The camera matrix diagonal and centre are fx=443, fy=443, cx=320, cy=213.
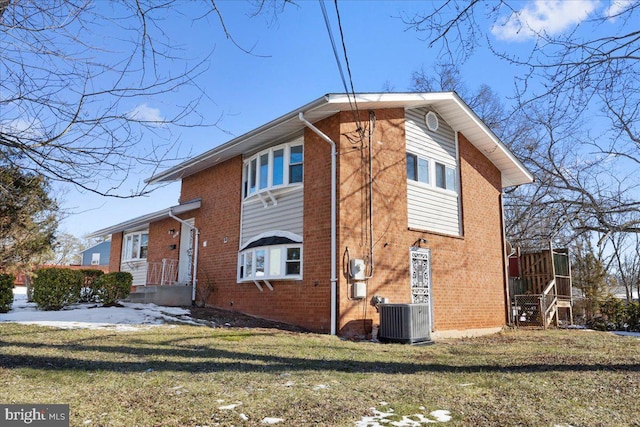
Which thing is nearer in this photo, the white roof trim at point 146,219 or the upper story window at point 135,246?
the white roof trim at point 146,219

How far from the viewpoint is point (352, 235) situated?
1059 centimetres

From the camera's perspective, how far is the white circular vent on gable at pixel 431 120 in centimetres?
1303

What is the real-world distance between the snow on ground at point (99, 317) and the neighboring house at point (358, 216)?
6.89ft

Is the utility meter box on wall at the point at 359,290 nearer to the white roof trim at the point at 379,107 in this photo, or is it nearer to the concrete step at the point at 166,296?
the white roof trim at the point at 379,107

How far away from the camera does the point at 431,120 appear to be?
43.2ft

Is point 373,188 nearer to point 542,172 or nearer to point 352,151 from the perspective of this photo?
point 352,151

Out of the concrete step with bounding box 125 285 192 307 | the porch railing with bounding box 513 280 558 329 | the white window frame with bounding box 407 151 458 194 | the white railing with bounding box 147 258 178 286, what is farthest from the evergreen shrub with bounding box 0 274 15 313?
the porch railing with bounding box 513 280 558 329

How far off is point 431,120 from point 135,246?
46.6ft

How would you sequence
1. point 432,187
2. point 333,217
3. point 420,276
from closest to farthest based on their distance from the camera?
point 333,217, point 420,276, point 432,187

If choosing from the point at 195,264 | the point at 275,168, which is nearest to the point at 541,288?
the point at 275,168

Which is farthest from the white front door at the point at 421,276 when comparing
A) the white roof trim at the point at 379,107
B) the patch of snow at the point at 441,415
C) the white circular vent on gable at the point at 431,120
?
the patch of snow at the point at 441,415

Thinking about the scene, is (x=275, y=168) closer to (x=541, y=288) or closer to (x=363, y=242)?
(x=363, y=242)

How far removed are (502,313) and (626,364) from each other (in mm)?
7331

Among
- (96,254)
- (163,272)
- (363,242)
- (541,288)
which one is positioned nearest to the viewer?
(363,242)
